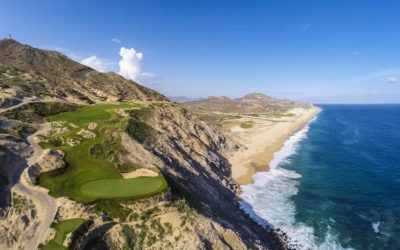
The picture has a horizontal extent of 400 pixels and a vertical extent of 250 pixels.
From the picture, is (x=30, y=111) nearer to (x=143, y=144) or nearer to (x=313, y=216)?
(x=143, y=144)

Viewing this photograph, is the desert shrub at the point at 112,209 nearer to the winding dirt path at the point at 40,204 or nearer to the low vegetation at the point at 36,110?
the winding dirt path at the point at 40,204

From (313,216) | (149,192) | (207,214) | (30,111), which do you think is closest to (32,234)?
(149,192)

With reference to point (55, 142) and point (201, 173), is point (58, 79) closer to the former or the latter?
point (55, 142)

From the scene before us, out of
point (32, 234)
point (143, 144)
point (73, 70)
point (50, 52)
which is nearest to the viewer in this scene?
point (32, 234)

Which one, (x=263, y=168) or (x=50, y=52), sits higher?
(x=50, y=52)

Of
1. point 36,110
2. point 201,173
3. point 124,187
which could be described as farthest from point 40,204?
point 36,110

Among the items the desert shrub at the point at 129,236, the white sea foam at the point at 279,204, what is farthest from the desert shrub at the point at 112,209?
the white sea foam at the point at 279,204
